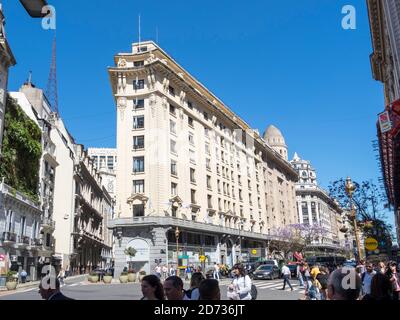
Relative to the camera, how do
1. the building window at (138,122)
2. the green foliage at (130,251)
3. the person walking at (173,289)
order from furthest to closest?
the building window at (138,122)
the green foliage at (130,251)
the person walking at (173,289)

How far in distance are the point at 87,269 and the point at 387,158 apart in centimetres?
5560

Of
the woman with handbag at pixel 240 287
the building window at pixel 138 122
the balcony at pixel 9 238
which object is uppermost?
the building window at pixel 138 122

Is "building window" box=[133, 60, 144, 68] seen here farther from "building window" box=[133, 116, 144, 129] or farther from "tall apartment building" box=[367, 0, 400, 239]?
"tall apartment building" box=[367, 0, 400, 239]

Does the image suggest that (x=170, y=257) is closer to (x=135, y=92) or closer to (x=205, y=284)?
(x=135, y=92)

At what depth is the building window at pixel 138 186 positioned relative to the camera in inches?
1861

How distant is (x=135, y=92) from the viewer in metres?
50.5

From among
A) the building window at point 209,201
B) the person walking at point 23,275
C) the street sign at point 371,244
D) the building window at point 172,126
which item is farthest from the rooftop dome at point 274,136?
the street sign at point 371,244

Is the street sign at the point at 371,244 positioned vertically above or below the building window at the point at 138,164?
below

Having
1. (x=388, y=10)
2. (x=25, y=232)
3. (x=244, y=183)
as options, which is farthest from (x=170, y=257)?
(x=388, y=10)

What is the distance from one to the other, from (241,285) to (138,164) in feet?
130

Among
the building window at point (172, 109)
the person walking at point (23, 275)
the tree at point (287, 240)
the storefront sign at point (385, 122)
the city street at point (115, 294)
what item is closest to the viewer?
the storefront sign at point (385, 122)

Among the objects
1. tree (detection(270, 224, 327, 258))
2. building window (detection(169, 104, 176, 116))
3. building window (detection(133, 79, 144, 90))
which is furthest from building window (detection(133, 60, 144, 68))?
tree (detection(270, 224, 327, 258))

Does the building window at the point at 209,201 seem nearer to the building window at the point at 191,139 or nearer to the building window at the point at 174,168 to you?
the building window at the point at 191,139

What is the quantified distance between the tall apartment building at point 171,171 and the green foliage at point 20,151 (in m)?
9.12
